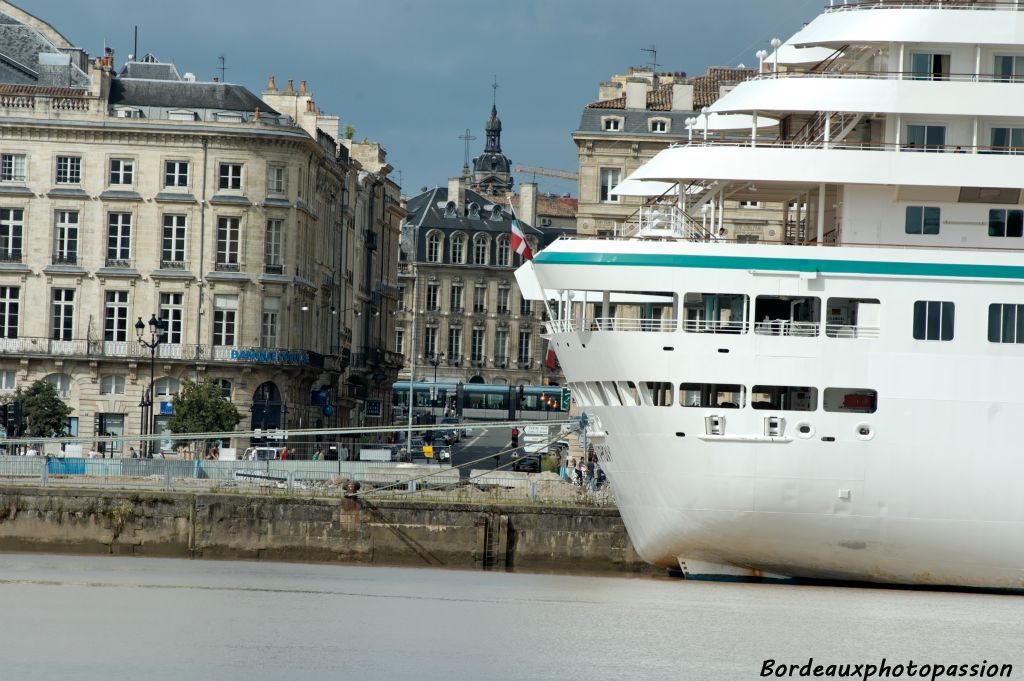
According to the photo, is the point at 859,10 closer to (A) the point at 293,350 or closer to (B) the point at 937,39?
(B) the point at 937,39

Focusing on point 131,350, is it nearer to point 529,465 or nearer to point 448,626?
point 529,465

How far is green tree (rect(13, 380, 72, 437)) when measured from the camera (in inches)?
2822

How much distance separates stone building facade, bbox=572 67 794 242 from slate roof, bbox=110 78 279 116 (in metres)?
14.1

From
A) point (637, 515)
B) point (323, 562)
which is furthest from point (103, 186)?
point (637, 515)

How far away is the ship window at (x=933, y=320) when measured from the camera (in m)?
38.2

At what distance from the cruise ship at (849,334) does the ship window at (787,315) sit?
0.05m

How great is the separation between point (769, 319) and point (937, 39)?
263 inches

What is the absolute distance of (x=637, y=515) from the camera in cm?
4069

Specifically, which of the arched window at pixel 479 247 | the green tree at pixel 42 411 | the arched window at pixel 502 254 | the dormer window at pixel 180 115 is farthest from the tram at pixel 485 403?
the green tree at pixel 42 411

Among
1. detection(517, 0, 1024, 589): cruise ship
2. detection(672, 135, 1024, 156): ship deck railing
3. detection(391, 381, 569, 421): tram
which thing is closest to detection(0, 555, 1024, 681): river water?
detection(517, 0, 1024, 589): cruise ship

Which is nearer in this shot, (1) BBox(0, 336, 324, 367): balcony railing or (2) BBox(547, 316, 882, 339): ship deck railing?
(2) BBox(547, 316, 882, 339): ship deck railing

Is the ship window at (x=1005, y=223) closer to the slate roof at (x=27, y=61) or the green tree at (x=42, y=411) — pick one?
the green tree at (x=42, y=411)

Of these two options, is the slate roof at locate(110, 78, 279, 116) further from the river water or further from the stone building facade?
the river water

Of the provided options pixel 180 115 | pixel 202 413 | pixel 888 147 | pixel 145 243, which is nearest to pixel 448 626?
pixel 888 147
